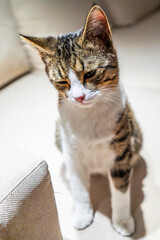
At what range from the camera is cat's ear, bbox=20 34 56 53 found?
0.80 m

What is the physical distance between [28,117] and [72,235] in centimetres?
52

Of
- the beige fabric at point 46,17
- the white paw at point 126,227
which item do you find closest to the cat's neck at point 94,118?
the beige fabric at point 46,17

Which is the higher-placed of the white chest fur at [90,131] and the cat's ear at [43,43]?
the cat's ear at [43,43]

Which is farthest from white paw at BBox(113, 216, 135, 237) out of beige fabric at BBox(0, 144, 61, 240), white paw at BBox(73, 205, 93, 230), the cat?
beige fabric at BBox(0, 144, 61, 240)

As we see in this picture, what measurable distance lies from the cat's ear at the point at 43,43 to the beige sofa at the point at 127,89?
74mm

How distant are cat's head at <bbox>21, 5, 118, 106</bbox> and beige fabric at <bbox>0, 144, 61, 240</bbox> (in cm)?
24

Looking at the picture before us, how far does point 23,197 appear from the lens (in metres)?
0.64

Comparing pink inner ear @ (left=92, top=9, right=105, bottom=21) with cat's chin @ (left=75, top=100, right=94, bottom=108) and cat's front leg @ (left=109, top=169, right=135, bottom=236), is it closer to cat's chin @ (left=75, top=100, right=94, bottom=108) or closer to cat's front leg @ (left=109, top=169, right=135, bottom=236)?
cat's chin @ (left=75, top=100, right=94, bottom=108)

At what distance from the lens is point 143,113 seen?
1362 millimetres

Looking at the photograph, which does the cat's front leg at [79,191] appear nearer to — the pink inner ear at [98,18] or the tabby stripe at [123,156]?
the tabby stripe at [123,156]

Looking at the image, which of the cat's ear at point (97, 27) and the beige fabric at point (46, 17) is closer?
the cat's ear at point (97, 27)

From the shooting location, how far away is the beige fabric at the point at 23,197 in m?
0.62

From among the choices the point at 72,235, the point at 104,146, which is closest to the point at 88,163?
A: the point at 104,146

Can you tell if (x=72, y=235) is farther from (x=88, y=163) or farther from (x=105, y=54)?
(x=105, y=54)
